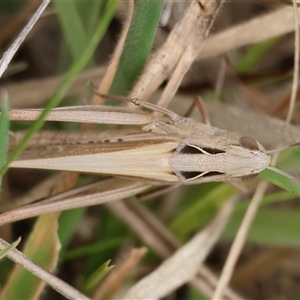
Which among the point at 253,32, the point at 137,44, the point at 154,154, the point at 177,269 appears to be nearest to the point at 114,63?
the point at 137,44

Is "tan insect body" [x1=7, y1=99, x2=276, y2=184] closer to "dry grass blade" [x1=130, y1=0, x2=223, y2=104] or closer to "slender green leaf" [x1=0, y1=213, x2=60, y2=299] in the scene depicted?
"dry grass blade" [x1=130, y1=0, x2=223, y2=104]

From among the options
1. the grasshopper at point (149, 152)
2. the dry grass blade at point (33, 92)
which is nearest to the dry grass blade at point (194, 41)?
the grasshopper at point (149, 152)

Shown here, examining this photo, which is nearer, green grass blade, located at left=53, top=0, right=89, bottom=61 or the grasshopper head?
the grasshopper head

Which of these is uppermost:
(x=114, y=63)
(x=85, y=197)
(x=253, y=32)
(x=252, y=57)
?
(x=252, y=57)

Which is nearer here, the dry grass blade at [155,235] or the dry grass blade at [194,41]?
the dry grass blade at [194,41]

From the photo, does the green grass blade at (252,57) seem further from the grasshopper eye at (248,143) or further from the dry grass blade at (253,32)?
the grasshopper eye at (248,143)

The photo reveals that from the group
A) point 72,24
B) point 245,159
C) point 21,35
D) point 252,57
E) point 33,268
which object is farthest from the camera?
point 252,57

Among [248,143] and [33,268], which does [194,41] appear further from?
[33,268]

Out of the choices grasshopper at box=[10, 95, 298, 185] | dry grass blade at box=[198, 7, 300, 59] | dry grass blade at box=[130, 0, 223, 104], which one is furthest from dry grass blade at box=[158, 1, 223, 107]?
dry grass blade at box=[198, 7, 300, 59]
